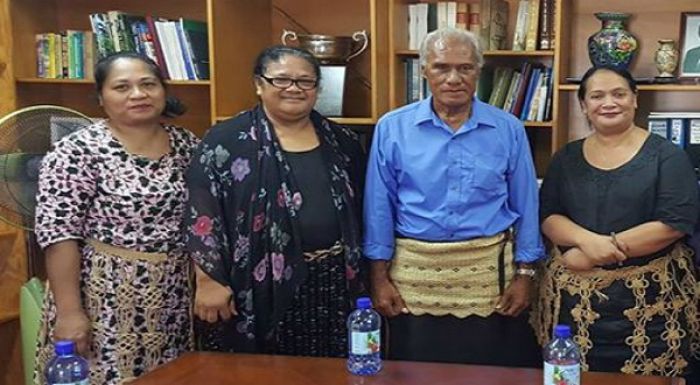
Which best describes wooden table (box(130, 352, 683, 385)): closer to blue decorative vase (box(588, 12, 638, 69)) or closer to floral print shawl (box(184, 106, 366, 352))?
floral print shawl (box(184, 106, 366, 352))

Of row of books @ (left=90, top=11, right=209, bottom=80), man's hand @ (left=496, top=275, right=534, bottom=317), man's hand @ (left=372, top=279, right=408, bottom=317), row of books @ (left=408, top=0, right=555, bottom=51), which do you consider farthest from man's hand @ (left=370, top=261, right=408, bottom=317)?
row of books @ (left=90, top=11, right=209, bottom=80)

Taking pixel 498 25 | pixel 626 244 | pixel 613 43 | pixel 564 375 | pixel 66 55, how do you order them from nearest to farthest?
pixel 564 375
pixel 626 244
pixel 613 43
pixel 498 25
pixel 66 55

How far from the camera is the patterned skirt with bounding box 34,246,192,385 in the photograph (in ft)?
7.38

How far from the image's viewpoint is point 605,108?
2.28 m

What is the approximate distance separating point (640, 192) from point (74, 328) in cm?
173

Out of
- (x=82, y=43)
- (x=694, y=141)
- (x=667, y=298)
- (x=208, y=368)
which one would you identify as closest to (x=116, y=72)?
(x=208, y=368)

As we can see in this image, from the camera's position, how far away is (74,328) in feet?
7.25

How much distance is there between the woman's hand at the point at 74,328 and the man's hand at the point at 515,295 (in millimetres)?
1282

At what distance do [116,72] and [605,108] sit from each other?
4.92 feet

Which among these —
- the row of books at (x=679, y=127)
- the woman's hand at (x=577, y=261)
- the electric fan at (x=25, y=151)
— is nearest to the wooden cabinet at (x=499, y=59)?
the row of books at (x=679, y=127)

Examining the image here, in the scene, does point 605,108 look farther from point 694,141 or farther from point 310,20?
point 310,20

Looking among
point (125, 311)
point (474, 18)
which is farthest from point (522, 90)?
point (125, 311)

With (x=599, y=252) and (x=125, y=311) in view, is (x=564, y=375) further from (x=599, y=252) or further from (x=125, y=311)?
(x=125, y=311)

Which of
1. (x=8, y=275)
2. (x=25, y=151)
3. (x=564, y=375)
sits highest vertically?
(x=25, y=151)
